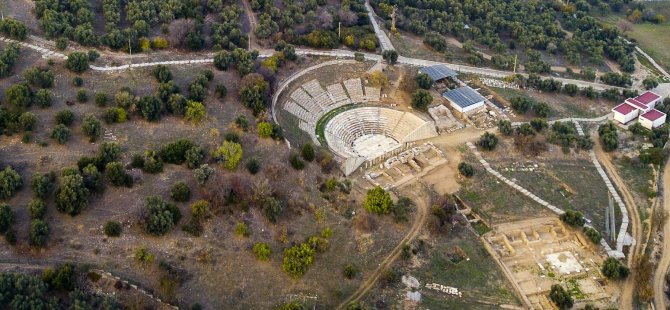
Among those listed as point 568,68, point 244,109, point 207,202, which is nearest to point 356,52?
point 244,109

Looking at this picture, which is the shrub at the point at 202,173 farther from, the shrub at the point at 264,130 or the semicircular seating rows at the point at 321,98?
the semicircular seating rows at the point at 321,98

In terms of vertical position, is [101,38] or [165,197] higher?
[101,38]

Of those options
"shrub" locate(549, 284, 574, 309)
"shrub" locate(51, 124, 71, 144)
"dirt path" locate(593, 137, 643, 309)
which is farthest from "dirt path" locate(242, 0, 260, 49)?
"shrub" locate(549, 284, 574, 309)

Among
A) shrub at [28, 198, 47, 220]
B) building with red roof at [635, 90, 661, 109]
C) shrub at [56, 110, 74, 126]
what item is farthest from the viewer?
building with red roof at [635, 90, 661, 109]

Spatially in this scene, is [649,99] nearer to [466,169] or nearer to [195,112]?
[466,169]

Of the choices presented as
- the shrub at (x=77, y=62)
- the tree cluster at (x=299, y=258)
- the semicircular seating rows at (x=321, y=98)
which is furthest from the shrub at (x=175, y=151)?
the semicircular seating rows at (x=321, y=98)

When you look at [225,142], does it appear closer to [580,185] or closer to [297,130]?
[297,130]

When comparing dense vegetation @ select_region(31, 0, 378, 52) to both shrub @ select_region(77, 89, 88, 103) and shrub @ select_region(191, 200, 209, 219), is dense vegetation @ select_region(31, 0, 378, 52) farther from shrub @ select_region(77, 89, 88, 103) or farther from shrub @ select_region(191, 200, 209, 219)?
shrub @ select_region(191, 200, 209, 219)
